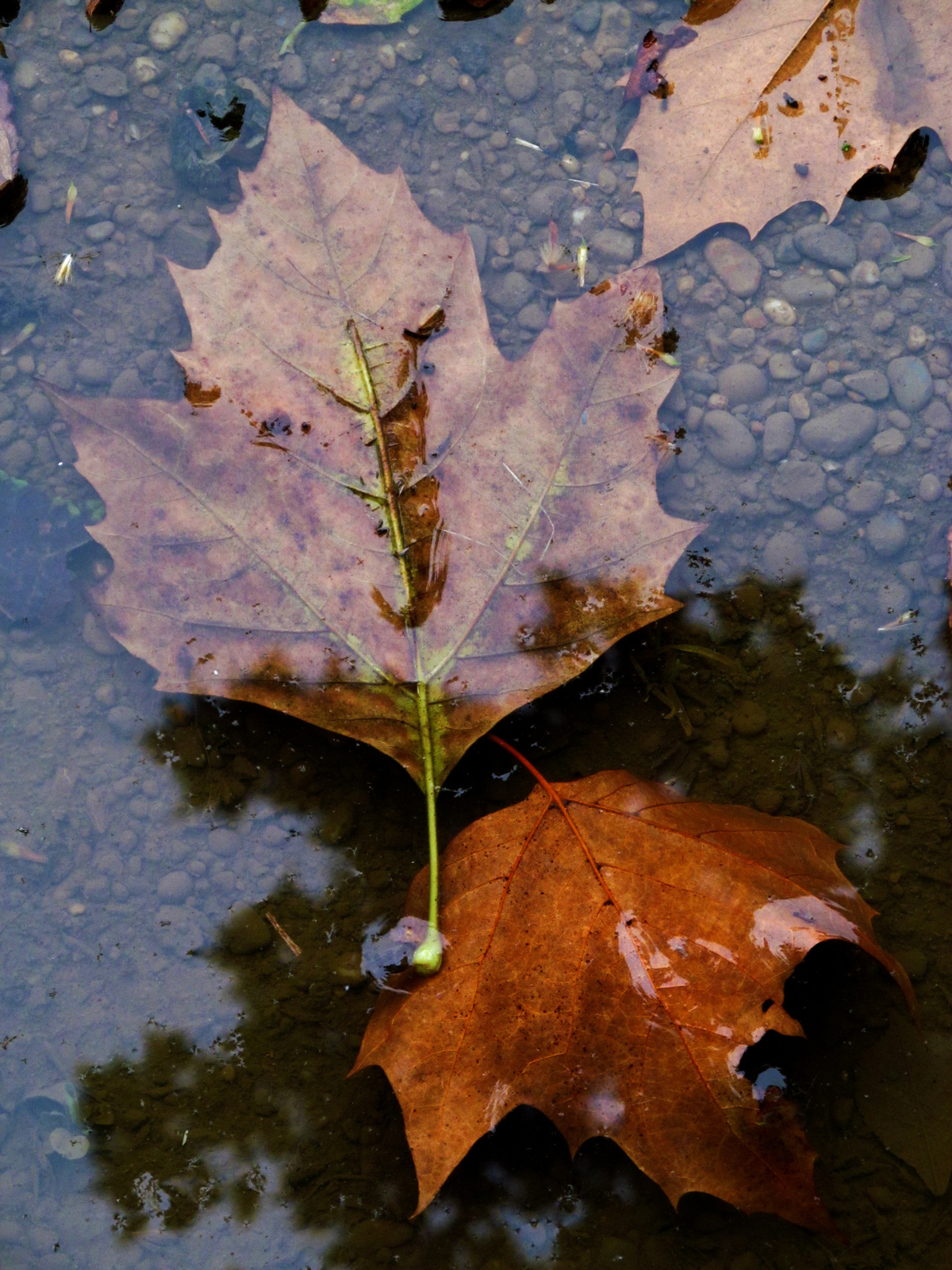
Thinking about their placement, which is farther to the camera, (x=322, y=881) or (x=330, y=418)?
(x=322, y=881)

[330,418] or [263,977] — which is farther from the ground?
[330,418]

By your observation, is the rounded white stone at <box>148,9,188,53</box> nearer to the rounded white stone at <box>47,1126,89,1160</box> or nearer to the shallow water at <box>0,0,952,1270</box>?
the shallow water at <box>0,0,952,1270</box>

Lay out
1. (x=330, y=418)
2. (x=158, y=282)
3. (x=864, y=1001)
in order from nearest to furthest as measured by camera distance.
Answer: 1. (x=330, y=418)
2. (x=864, y=1001)
3. (x=158, y=282)

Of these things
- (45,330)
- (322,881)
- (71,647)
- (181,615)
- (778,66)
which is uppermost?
(778,66)

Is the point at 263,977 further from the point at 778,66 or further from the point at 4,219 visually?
the point at 778,66

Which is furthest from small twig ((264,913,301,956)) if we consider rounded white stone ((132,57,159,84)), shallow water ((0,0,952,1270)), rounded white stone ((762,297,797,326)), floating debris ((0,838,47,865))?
rounded white stone ((132,57,159,84))

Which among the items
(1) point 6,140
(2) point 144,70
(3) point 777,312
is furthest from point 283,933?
(2) point 144,70

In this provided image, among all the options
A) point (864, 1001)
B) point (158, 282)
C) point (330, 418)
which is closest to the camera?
point (330, 418)

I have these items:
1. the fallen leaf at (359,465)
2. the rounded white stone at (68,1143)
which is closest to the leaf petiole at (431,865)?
the fallen leaf at (359,465)

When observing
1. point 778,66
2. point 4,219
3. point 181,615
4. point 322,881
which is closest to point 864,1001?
point 322,881
